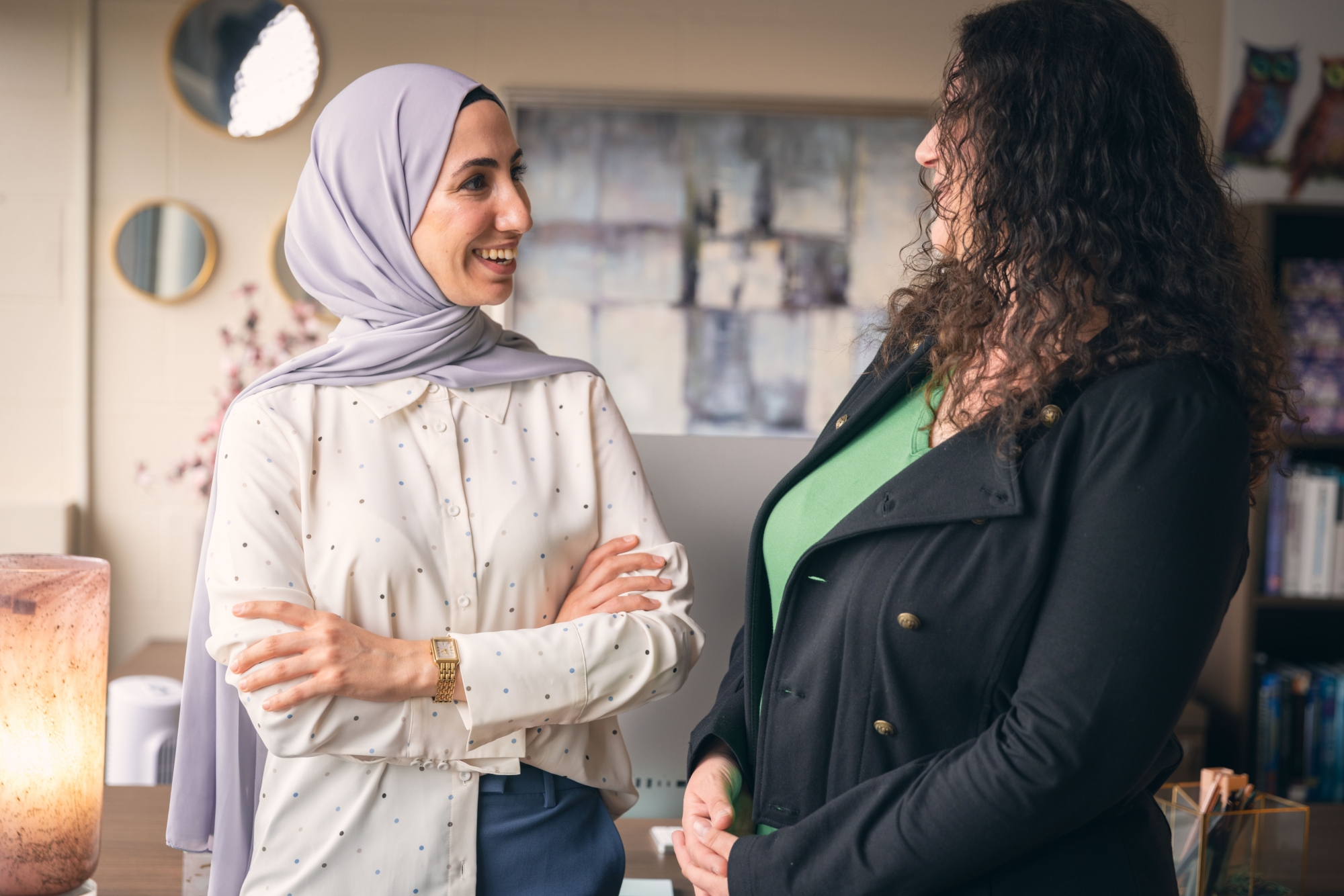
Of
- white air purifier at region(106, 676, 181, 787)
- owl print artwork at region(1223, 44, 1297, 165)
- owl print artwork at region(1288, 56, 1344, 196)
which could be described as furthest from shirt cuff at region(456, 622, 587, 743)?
owl print artwork at region(1288, 56, 1344, 196)

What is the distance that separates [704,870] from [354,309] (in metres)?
0.78

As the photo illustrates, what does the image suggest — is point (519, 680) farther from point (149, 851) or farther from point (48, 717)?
point (149, 851)

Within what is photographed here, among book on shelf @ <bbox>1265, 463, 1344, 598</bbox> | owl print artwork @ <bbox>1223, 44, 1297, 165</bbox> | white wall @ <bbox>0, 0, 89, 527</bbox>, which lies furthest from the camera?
owl print artwork @ <bbox>1223, 44, 1297, 165</bbox>

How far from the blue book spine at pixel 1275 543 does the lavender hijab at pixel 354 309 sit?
2390 mm

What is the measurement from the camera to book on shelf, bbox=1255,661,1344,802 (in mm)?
2883

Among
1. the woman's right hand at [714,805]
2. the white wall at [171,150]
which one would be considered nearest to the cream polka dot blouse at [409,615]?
the woman's right hand at [714,805]

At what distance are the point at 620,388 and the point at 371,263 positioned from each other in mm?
1907

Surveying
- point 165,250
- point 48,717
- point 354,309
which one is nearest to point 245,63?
point 165,250

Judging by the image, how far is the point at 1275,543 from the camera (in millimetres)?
2883

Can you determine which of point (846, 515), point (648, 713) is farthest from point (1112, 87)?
point (648, 713)

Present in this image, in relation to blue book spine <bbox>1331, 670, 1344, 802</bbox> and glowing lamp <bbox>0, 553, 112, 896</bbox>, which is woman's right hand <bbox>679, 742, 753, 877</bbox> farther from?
blue book spine <bbox>1331, 670, 1344, 802</bbox>

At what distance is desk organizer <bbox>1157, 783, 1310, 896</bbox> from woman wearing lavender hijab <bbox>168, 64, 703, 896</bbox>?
0.64 meters

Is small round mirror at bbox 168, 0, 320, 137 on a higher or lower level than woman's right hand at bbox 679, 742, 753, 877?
higher

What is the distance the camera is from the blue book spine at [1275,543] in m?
2.88
